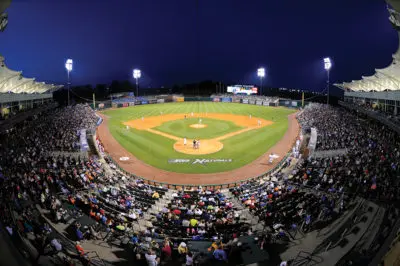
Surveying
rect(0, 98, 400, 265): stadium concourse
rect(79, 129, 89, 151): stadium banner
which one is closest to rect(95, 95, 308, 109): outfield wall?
rect(79, 129, 89, 151): stadium banner

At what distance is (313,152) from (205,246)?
19.7 meters

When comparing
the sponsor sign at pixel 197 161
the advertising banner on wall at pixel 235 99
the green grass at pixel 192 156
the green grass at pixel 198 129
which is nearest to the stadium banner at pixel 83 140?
the green grass at pixel 192 156

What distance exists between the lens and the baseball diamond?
92.1 feet

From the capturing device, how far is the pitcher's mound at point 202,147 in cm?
3225

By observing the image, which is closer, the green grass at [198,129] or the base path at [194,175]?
the base path at [194,175]

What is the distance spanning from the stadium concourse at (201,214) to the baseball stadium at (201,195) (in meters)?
0.07

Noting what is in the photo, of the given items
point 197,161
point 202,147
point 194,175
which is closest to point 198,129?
point 202,147

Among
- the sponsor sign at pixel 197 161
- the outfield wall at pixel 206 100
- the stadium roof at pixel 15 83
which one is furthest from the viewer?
the outfield wall at pixel 206 100

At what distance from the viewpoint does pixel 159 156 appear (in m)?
30.7

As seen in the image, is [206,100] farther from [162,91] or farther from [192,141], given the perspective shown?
[192,141]

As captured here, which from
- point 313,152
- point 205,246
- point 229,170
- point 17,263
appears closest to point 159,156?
point 229,170

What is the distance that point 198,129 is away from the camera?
4431 centimetres

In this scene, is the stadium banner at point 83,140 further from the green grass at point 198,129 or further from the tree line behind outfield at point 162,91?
the tree line behind outfield at point 162,91

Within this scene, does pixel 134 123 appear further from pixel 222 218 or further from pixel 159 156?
pixel 222 218
